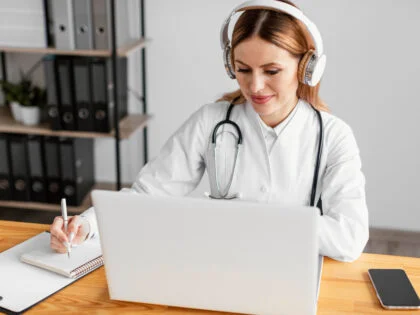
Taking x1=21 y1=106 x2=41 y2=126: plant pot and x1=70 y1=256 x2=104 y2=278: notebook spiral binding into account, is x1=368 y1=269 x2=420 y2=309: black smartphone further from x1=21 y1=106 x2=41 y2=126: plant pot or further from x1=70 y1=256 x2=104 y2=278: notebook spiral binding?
x1=21 y1=106 x2=41 y2=126: plant pot

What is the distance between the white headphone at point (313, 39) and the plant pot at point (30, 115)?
5.38 ft

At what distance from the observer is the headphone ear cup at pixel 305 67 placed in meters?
1.52

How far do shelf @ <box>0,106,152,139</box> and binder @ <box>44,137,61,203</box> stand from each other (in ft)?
0.16

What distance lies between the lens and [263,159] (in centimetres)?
168

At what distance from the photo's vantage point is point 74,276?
Result: 1.33m

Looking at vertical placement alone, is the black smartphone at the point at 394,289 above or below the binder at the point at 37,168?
above

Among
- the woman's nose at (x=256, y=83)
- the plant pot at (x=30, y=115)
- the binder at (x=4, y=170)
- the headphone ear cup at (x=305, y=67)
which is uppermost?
the headphone ear cup at (x=305, y=67)

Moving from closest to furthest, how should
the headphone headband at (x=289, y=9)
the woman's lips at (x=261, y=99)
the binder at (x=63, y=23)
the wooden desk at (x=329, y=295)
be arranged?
the wooden desk at (x=329, y=295) < the headphone headband at (x=289, y=9) < the woman's lips at (x=261, y=99) < the binder at (x=63, y=23)

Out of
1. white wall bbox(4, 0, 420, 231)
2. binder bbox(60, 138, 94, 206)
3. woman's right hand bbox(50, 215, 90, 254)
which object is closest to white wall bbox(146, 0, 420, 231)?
white wall bbox(4, 0, 420, 231)

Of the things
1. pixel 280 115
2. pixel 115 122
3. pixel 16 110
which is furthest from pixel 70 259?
pixel 16 110

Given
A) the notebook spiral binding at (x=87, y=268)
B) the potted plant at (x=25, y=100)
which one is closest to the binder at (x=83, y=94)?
the potted plant at (x=25, y=100)

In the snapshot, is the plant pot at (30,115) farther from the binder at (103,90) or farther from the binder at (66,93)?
the binder at (103,90)

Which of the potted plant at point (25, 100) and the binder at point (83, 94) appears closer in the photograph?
the binder at point (83, 94)

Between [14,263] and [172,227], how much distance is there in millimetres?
522
